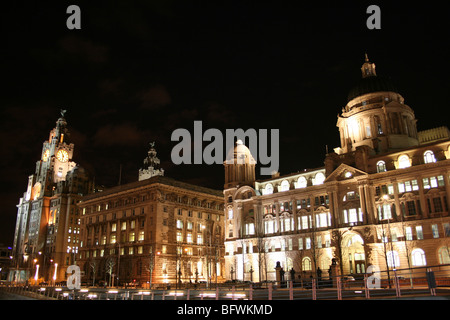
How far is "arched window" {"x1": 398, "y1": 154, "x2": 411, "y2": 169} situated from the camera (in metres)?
67.9

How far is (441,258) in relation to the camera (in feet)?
197

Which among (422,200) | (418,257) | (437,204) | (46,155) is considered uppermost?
(46,155)

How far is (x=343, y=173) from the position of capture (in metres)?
74.2

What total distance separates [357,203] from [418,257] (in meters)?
13.7

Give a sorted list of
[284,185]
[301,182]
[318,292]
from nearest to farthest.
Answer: [318,292] → [301,182] → [284,185]

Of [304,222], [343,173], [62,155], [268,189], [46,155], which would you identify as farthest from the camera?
[46,155]

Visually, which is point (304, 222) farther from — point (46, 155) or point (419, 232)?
point (46, 155)

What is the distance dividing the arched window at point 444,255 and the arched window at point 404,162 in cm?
1533

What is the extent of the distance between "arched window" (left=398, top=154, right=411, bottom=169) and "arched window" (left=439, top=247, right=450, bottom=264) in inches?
603

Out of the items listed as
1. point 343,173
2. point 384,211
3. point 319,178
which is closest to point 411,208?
point 384,211

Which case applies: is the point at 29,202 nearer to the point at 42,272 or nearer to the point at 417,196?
the point at 42,272

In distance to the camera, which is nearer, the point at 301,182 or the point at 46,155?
the point at 301,182

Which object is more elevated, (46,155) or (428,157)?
(46,155)

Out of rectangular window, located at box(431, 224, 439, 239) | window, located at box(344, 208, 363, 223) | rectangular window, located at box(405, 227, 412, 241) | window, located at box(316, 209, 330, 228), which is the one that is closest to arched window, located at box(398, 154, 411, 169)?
window, located at box(344, 208, 363, 223)
